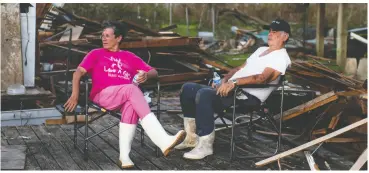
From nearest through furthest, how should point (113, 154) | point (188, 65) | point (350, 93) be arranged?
point (113, 154) < point (350, 93) < point (188, 65)

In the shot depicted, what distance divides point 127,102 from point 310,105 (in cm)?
A: 201

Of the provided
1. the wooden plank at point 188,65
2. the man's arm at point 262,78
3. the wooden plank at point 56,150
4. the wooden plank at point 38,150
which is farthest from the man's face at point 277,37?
the wooden plank at point 188,65

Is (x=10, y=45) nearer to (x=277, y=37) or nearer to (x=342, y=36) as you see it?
(x=277, y=37)

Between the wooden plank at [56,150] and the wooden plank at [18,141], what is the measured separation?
18 cm

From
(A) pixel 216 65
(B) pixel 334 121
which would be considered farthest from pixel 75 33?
(B) pixel 334 121

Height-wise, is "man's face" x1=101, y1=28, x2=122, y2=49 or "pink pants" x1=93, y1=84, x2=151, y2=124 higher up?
"man's face" x1=101, y1=28, x2=122, y2=49

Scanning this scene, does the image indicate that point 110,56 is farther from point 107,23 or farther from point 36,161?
point 36,161

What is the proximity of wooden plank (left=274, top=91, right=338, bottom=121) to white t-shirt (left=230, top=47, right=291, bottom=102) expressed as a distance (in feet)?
3.00

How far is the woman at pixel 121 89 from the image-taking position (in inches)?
174

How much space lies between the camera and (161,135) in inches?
173

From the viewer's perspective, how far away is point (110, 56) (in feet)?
15.3

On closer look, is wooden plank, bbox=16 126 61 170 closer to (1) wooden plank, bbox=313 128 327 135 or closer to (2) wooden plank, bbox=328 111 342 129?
(1) wooden plank, bbox=313 128 327 135

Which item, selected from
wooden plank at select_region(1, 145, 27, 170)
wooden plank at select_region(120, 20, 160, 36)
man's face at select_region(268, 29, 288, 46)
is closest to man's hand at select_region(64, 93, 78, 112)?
wooden plank at select_region(1, 145, 27, 170)

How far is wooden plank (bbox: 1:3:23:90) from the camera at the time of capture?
7.52m
